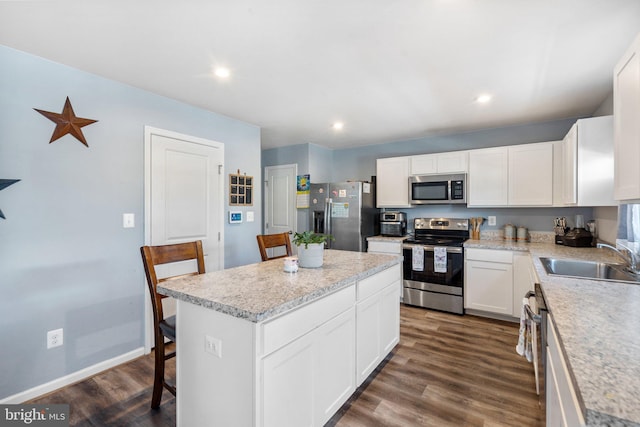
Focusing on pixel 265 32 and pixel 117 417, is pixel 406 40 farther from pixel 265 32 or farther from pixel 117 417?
pixel 117 417

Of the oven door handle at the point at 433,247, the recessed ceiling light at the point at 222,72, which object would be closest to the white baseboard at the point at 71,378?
the recessed ceiling light at the point at 222,72

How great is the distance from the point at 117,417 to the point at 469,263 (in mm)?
3543

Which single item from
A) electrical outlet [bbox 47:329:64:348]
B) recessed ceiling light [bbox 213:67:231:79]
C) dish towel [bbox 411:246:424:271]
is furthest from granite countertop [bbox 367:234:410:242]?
electrical outlet [bbox 47:329:64:348]

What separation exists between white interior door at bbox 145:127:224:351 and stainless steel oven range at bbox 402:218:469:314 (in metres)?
2.36

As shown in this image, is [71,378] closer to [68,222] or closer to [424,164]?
[68,222]

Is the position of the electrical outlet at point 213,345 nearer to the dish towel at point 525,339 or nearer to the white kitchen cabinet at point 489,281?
the dish towel at point 525,339

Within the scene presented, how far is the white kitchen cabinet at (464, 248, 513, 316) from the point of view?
3348mm

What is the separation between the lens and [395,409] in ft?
6.33

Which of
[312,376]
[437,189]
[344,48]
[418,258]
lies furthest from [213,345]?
[437,189]

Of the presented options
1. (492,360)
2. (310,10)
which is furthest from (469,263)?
(310,10)

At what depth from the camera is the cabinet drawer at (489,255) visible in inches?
131

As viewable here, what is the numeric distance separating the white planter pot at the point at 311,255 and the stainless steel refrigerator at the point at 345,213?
2188 millimetres

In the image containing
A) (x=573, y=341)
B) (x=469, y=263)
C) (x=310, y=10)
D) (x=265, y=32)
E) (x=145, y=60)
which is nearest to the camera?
(x=573, y=341)

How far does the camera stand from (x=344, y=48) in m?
2.02
